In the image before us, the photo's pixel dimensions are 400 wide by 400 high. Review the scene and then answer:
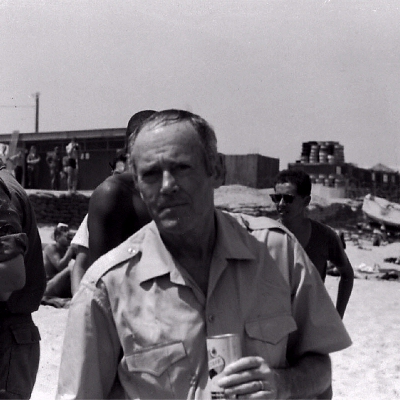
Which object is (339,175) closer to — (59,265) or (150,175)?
(59,265)

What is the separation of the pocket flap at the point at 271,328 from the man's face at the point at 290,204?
2.40m

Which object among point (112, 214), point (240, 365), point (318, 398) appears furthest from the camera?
point (112, 214)

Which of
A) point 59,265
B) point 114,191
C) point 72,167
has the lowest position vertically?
point 59,265

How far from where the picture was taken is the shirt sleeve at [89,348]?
1.71m

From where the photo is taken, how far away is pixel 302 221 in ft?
13.6

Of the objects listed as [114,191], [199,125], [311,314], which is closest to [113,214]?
[114,191]

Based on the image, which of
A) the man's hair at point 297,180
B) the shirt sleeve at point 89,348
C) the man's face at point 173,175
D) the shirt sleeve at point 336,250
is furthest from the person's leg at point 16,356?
the shirt sleeve at point 336,250

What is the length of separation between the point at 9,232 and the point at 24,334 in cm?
54

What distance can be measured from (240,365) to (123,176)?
1474 mm

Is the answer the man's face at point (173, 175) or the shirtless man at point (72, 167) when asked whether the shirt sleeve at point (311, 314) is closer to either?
the man's face at point (173, 175)

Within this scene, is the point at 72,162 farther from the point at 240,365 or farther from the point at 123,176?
the point at 240,365

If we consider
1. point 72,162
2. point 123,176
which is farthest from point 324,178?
point 123,176

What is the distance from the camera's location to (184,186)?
1732 mm

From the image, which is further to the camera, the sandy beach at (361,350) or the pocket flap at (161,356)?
the sandy beach at (361,350)
